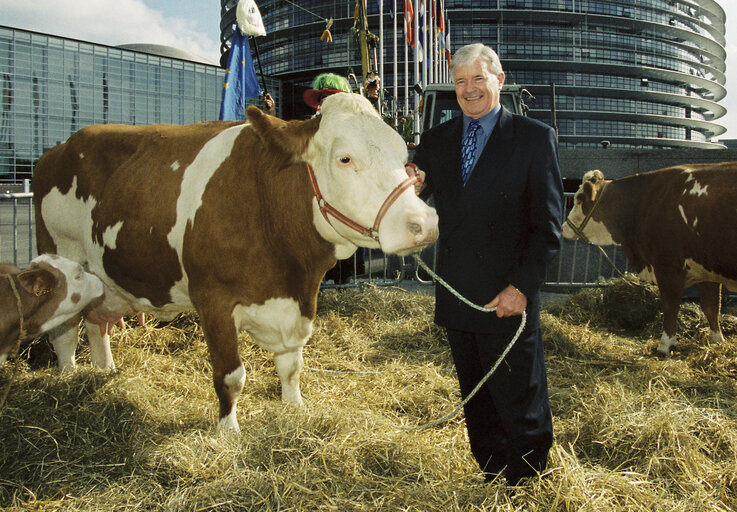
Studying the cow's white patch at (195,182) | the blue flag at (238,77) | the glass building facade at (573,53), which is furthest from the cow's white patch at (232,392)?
the glass building facade at (573,53)

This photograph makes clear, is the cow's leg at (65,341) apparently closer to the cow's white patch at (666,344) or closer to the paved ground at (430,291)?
the paved ground at (430,291)

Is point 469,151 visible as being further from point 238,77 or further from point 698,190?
point 238,77

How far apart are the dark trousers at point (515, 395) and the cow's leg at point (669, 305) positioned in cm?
345

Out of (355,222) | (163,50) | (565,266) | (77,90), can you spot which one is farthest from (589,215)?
(163,50)

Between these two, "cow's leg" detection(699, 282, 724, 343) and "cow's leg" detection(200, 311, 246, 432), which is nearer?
"cow's leg" detection(200, 311, 246, 432)

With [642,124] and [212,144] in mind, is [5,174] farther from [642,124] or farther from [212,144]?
[642,124]

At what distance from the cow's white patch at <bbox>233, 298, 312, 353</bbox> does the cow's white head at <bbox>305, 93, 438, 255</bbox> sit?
593 millimetres

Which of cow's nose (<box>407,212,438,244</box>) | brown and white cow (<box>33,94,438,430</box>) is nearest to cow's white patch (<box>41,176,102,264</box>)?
brown and white cow (<box>33,94,438,430</box>)

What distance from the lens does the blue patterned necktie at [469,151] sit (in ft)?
8.12

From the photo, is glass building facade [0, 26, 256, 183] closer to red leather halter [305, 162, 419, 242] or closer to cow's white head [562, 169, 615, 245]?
cow's white head [562, 169, 615, 245]

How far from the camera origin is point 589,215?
259 inches

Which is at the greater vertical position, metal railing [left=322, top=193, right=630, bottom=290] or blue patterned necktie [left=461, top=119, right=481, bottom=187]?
blue patterned necktie [left=461, top=119, right=481, bottom=187]

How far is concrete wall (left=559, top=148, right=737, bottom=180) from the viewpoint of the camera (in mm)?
10125

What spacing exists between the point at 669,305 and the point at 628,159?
6044 mm
